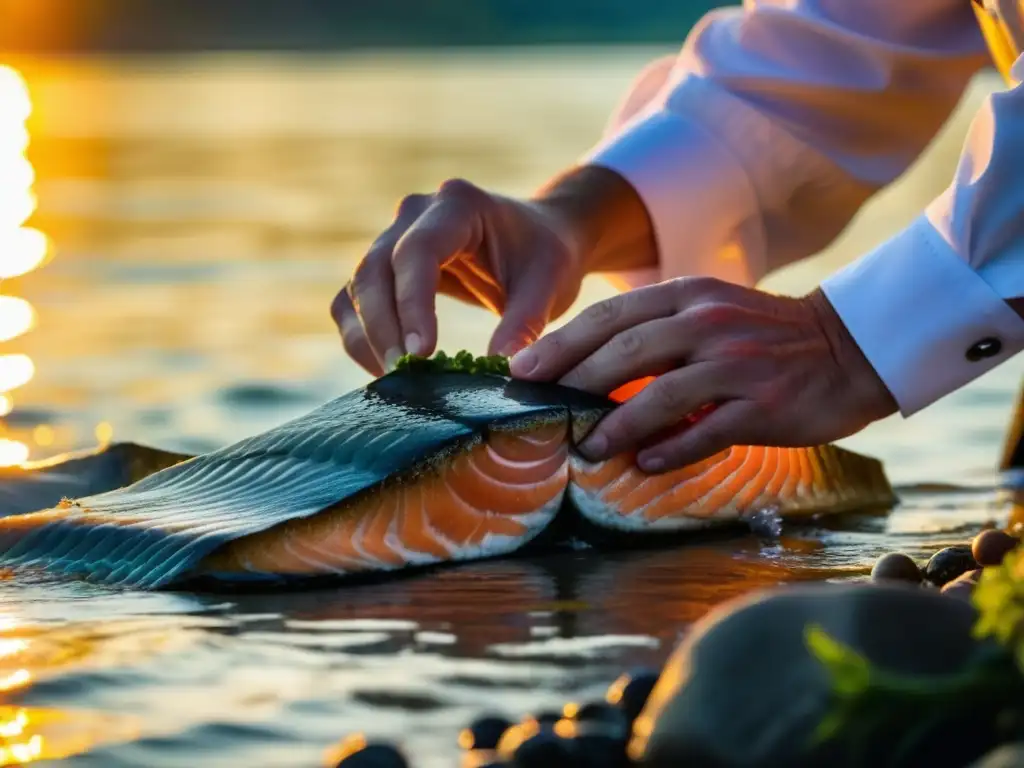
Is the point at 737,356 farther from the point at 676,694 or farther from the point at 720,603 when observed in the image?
the point at 676,694

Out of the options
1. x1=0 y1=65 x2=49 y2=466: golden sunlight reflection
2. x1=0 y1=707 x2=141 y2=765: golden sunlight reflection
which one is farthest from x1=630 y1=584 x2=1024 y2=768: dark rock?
x1=0 y1=65 x2=49 y2=466: golden sunlight reflection

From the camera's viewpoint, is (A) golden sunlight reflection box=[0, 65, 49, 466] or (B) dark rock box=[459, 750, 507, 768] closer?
(B) dark rock box=[459, 750, 507, 768]

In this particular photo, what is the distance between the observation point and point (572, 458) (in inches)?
144

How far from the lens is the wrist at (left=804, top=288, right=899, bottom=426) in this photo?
379cm

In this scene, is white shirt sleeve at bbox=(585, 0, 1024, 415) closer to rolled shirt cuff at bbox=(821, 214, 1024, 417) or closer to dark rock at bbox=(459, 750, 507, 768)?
rolled shirt cuff at bbox=(821, 214, 1024, 417)

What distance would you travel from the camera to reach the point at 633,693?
95.0 inches

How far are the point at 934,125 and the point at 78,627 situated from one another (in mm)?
3247

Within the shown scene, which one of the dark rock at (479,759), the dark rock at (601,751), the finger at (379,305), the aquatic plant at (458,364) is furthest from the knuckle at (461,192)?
the dark rock at (601,751)

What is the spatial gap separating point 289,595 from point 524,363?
2.43ft

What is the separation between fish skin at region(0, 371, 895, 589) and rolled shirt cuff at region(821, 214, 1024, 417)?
588mm

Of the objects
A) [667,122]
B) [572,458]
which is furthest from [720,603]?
[667,122]

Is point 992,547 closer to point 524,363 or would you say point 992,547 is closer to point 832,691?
point 524,363

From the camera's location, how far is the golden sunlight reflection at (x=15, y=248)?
21.1 ft

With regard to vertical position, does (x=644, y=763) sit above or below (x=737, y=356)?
below
